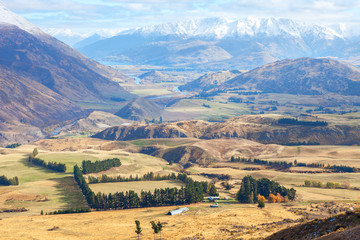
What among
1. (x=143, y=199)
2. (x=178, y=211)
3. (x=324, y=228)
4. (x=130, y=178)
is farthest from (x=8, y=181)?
(x=324, y=228)

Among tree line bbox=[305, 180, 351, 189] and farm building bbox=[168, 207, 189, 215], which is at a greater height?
tree line bbox=[305, 180, 351, 189]

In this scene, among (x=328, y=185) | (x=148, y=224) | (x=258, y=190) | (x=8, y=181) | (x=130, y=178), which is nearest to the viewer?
(x=148, y=224)

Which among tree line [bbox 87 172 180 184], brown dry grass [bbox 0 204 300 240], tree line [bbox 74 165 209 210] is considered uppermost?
tree line [bbox 87 172 180 184]

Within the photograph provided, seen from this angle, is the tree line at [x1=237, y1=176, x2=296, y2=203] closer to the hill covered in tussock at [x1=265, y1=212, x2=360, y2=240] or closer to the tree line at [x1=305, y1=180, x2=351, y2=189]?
the tree line at [x1=305, y1=180, x2=351, y2=189]

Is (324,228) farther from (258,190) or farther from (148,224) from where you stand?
(258,190)

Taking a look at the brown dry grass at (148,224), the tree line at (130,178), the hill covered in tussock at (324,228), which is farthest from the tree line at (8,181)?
the hill covered in tussock at (324,228)

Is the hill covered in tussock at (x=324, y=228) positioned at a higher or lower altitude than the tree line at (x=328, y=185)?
higher

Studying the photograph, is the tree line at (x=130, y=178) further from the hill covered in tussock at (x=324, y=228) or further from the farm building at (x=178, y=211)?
the hill covered in tussock at (x=324, y=228)

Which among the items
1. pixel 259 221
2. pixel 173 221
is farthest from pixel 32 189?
pixel 259 221

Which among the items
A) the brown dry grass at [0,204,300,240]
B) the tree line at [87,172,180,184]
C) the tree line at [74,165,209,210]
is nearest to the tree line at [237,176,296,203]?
the tree line at [74,165,209,210]
